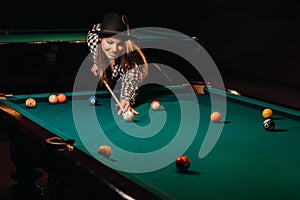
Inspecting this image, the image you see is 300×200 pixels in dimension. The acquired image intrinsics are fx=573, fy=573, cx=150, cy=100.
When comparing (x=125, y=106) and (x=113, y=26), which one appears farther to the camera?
(x=113, y=26)

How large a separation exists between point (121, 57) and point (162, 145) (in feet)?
3.79

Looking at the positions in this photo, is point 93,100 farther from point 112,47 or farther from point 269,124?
point 269,124

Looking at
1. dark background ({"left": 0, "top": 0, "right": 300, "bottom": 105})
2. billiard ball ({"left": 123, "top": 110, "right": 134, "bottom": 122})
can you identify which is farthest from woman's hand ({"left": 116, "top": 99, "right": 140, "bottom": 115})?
dark background ({"left": 0, "top": 0, "right": 300, "bottom": 105})

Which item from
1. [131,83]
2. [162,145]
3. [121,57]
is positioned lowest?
[162,145]

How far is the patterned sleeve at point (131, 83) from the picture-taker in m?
3.70

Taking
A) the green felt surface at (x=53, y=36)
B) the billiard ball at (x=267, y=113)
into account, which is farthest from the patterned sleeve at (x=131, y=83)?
the green felt surface at (x=53, y=36)

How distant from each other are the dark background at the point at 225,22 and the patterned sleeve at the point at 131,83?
4.09 m

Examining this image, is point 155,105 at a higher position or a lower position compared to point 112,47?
lower

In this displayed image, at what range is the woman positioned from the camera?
3.73 metres

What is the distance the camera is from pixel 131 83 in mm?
3768

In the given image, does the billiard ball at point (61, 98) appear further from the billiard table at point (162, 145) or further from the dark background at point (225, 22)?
the dark background at point (225, 22)

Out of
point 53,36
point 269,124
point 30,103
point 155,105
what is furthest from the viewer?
point 53,36

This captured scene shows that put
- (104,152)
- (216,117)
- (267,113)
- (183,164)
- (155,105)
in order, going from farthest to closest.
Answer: (155,105), (267,113), (216,117), (104,152), (183,164)

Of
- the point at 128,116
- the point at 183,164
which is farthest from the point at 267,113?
the point at 183,164
